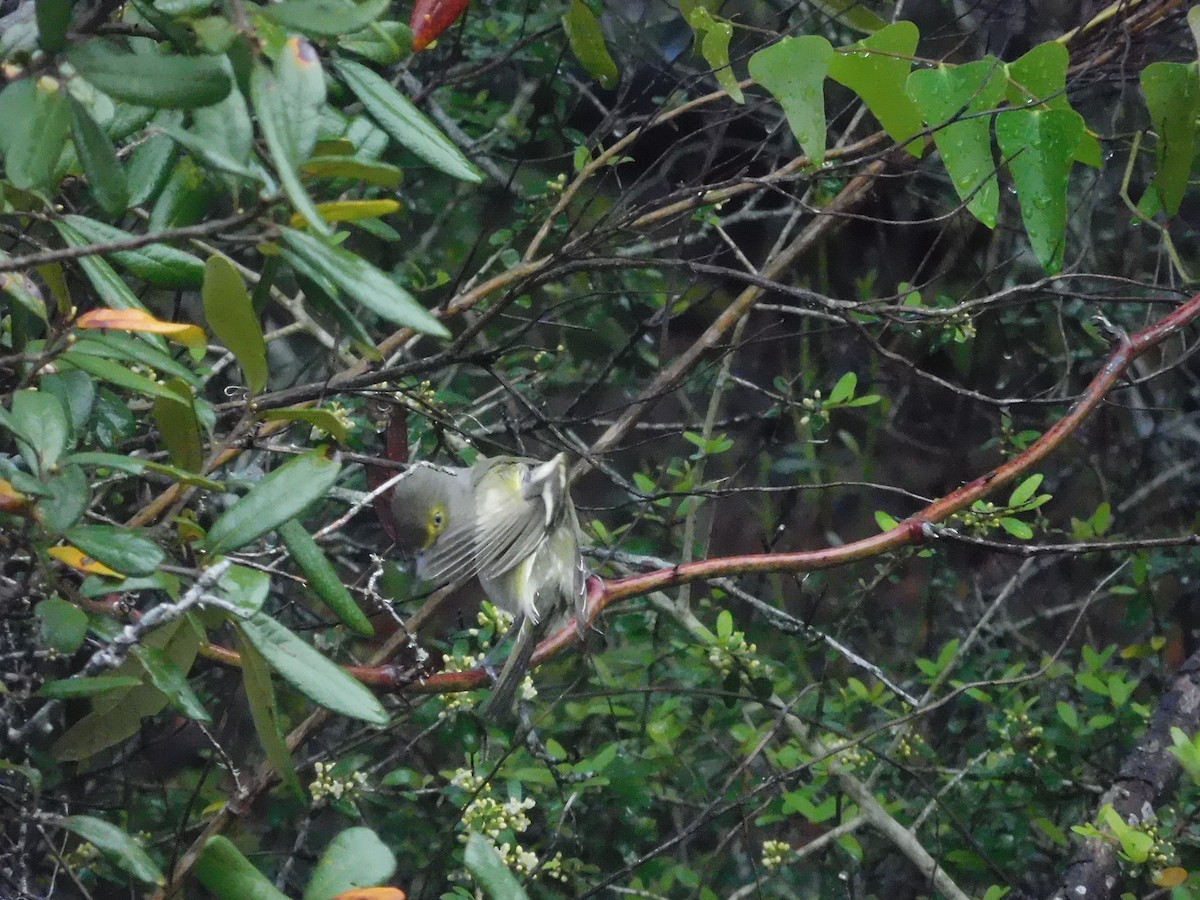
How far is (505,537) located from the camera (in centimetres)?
257

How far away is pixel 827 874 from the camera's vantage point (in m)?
2.69

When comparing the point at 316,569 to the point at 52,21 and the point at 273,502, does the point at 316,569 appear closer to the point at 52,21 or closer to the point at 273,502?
the point at 273,502

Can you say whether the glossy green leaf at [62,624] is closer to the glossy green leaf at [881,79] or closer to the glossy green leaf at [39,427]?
the glossy green leaf at [39,427]

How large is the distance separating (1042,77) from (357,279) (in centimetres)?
122

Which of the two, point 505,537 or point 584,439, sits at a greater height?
point 505,537

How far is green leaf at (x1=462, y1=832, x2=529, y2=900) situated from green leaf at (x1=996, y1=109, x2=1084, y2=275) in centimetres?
110

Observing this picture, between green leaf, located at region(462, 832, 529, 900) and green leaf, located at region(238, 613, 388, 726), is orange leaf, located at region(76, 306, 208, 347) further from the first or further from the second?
green leaf, located at region(462, 832, 529, 900)

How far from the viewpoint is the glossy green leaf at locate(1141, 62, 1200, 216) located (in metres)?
1.78

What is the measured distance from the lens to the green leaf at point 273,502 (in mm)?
1129

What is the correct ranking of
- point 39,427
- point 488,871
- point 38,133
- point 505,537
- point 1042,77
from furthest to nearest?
point 505,537 < point 1042,77 < point 488,871 < point 39,427 < point 38,133

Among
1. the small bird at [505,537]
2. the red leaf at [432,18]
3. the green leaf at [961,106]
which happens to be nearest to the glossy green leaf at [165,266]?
the red leaf at [432,18]

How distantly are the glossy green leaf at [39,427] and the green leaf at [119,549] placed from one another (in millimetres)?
71

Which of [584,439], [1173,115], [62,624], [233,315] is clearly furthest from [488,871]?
[584,439]

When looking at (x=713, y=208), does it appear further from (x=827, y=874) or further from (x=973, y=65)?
(x=827, y=874)
